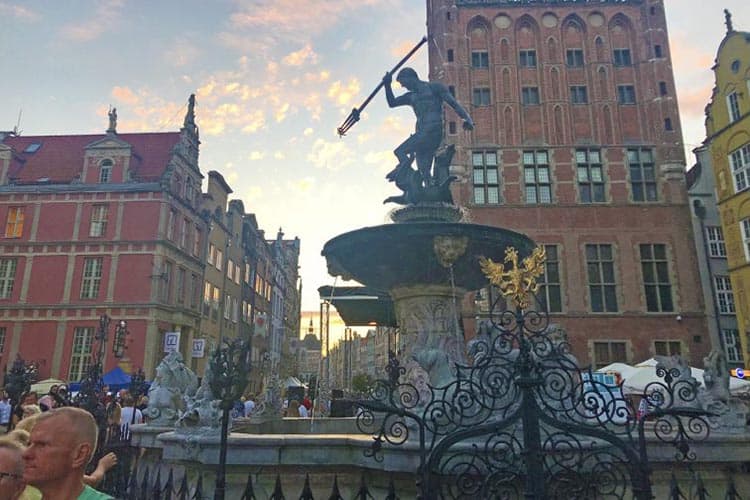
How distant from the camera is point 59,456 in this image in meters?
2.14

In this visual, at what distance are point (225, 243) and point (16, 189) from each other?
565 inches

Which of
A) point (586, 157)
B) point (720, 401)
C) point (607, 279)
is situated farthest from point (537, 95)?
point (720, 401)

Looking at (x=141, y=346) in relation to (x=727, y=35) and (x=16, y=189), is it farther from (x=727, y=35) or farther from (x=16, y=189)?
(x=727, y=35)

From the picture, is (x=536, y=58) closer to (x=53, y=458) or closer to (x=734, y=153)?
(x=734, y=153)

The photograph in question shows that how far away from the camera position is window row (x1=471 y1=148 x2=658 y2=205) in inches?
1053

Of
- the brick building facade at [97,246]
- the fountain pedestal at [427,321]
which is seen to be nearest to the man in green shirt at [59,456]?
the fountain pedestal at [427,321]

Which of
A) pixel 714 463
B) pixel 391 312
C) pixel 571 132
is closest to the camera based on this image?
pixel 714 463

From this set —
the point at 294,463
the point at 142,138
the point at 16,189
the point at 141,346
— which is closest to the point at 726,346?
the point at 294,463

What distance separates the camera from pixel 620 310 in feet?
81.5

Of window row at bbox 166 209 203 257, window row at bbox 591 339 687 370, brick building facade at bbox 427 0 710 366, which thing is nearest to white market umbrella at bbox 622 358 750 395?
window row at bbox 591 339 687 370

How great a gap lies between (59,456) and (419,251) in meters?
5.73

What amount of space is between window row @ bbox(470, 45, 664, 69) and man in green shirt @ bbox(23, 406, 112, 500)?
28678mm

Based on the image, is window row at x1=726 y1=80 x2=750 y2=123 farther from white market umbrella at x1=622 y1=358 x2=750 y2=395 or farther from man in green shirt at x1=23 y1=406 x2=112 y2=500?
man in green shirt at x1=23 y1=406 x2=112 y2=500

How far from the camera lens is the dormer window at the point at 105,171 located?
1192 inches
